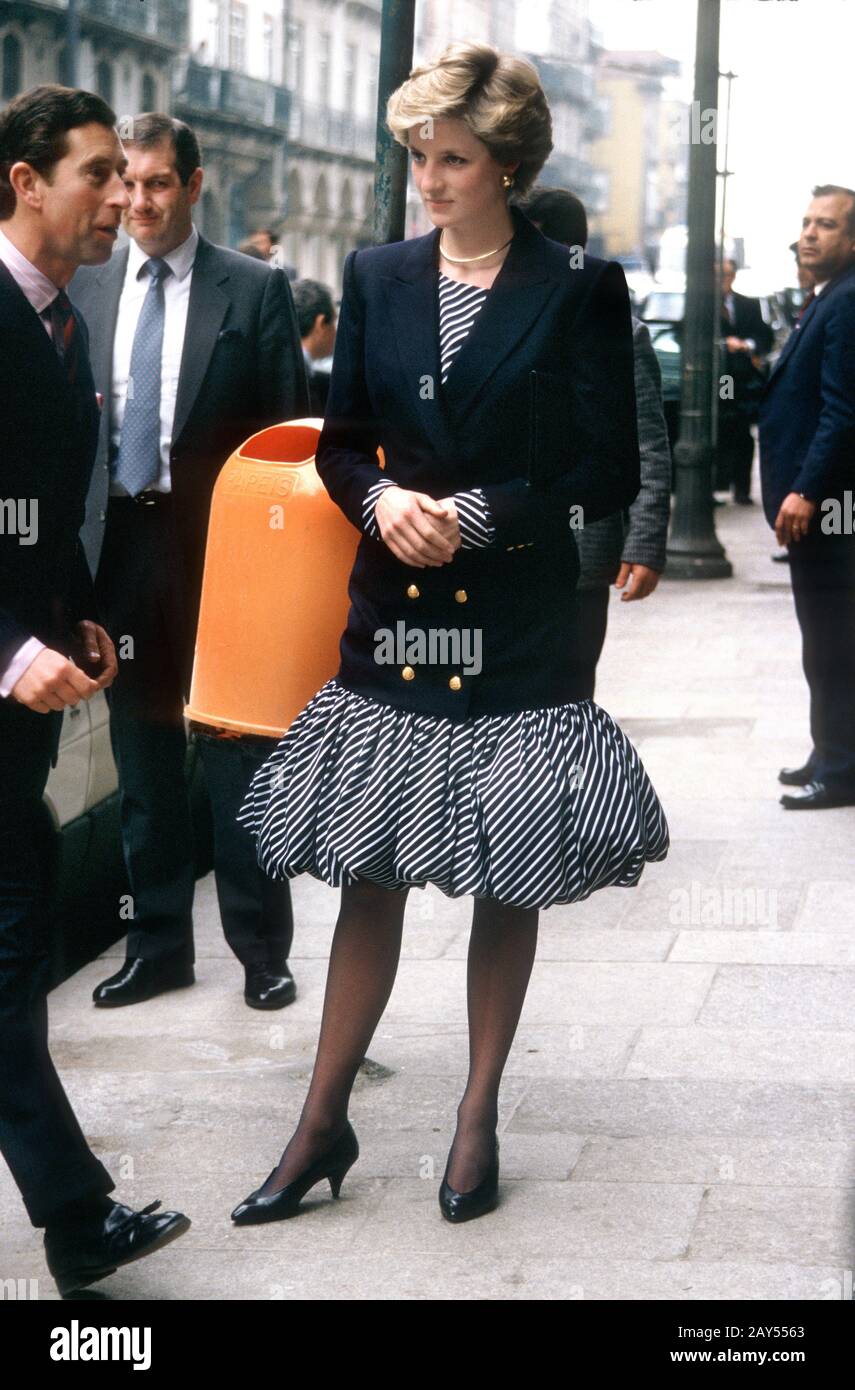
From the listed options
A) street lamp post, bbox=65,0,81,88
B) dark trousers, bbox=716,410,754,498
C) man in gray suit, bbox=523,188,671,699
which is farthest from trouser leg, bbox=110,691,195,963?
street lamp post, bbox=65,0,81,88

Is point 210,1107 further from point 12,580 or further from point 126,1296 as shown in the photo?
point 12,580

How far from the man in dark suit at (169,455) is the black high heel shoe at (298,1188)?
4.02 feet

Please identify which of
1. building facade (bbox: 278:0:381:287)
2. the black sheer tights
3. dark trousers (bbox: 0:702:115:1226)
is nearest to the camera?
dark trousers (bbox: 0:702:115:1226)

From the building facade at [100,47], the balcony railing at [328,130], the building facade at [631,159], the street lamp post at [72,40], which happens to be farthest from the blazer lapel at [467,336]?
the building facade at [631,159]

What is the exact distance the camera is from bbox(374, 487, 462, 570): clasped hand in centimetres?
335

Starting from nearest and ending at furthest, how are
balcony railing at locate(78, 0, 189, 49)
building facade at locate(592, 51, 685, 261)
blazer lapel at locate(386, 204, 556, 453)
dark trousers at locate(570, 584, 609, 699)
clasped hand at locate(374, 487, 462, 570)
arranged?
clasped hand at locate(374, 487, 462, 570)
blazer lapel at locate(386, 204, 556, 453)
dark trousers at locate(570, 584, 609, 699)
balcony railing at locate(78, 0, 189, 49)
building facade at locate(592, 51, 685, 261)

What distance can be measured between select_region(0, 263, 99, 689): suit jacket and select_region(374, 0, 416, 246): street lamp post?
1620 mm

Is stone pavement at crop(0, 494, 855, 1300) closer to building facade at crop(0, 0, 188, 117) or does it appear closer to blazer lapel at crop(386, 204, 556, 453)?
blazer lapel at crop(386, 204, 556, 453)

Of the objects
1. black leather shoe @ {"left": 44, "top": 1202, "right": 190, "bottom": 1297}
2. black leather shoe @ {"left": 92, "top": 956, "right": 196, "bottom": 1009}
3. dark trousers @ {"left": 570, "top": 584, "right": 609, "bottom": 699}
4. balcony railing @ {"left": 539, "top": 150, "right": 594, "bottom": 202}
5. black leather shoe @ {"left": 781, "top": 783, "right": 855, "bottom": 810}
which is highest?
balcony railing @ {"left": 539, "top": 150, "right": 594, "bottom": 202}

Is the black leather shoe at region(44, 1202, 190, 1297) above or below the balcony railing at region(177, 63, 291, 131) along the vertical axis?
below

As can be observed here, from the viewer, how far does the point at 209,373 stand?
4762 millimetres

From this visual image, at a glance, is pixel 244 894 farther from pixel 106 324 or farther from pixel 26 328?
pixel 26 328

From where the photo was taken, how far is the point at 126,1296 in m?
3.25
